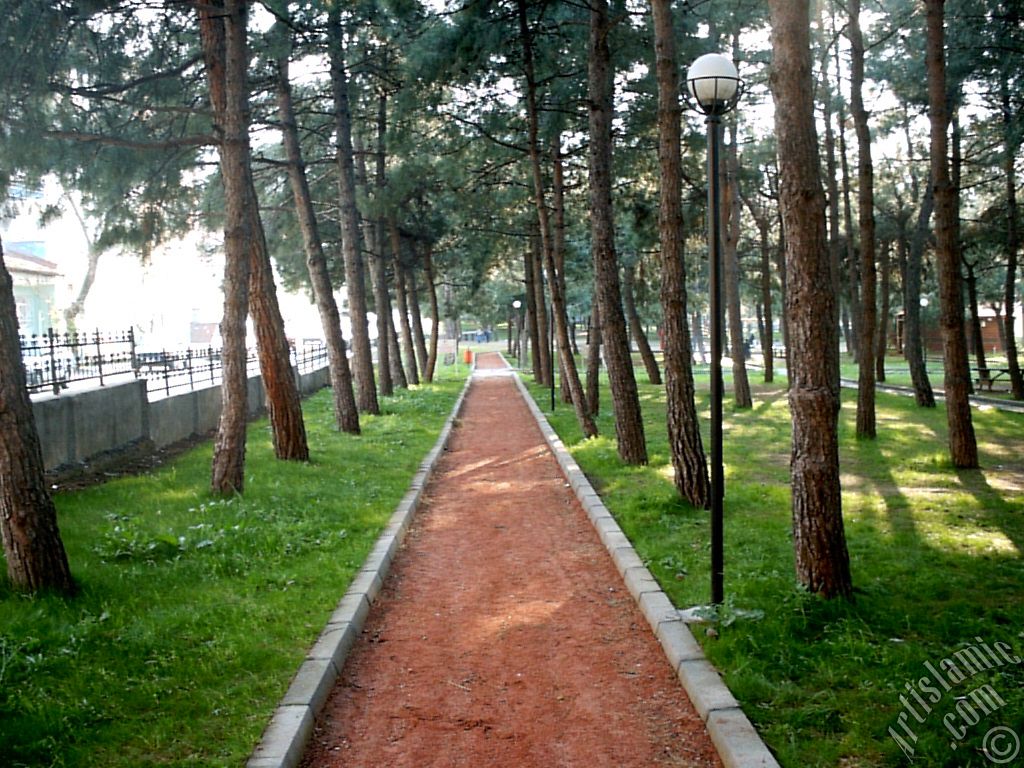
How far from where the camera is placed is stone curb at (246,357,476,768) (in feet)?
13.8

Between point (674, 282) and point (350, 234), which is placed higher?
point (350, 234)

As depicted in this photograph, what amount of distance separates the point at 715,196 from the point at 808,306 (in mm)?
923

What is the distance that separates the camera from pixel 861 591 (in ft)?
19.6

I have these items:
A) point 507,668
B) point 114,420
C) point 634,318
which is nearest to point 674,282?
point 507,668

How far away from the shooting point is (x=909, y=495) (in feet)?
31.9

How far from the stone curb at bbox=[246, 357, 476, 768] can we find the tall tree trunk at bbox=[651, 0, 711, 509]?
9.59ft

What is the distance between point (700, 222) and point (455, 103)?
6.30 metres

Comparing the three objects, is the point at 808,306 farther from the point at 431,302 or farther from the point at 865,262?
the point at 431,302

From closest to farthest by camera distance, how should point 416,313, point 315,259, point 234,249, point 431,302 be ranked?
point 234,249 → point 315,259 → point 416,313 → point 431,302

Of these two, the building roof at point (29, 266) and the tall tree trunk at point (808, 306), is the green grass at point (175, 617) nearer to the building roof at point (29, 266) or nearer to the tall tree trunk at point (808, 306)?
the tall tree trunk at point (808, 306)

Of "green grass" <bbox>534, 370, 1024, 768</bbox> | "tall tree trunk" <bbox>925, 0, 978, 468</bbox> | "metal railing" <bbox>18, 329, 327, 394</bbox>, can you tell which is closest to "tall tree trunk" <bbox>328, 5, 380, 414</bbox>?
"metal railing" <bbox>18, 329, 327, 394</bbox>

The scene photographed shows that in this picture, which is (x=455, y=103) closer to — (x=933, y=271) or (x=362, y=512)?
(x=362, y=512)

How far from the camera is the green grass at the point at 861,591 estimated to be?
13.7ft

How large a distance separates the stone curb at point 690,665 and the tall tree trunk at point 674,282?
0.96 meters
